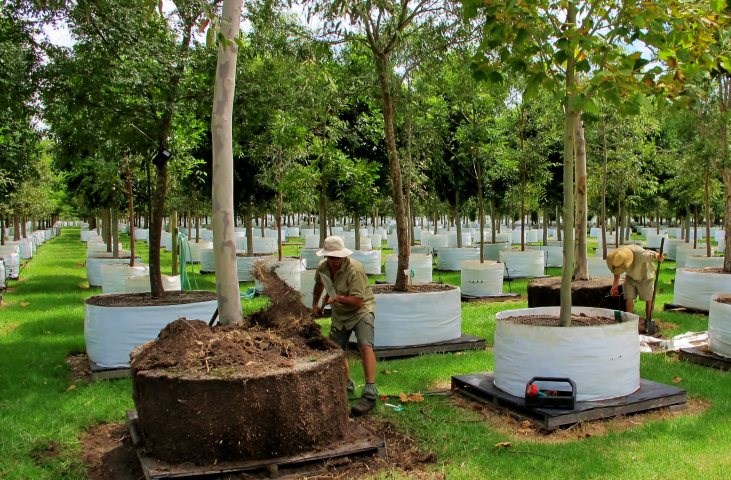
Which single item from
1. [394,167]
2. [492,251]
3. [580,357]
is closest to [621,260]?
[394,167]

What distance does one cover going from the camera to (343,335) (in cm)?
678

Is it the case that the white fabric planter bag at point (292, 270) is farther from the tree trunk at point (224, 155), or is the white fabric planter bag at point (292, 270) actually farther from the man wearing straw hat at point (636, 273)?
the tree trunk at point (224, 155)

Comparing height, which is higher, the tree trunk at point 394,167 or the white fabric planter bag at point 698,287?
the tree trunk at point 394,167

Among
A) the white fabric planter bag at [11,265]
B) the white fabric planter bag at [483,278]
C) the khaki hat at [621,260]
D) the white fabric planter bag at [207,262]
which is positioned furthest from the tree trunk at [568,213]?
the white fabric planter bag at [11,265]

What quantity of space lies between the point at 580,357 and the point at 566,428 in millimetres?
676

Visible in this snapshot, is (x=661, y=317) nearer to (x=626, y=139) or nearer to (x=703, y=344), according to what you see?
(x=703, y=344)

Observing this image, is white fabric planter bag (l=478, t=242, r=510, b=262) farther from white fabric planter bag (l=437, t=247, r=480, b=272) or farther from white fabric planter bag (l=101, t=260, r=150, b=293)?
white fabric planter bag (l=101, t=260, r=150, b=293)

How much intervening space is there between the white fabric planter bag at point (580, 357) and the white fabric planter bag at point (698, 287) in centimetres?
610

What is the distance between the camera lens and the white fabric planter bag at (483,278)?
47.3 ft

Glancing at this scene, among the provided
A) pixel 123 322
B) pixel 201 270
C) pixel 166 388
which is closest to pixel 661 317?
pixel 123 322

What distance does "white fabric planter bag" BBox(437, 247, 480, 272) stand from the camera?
20.6 meters

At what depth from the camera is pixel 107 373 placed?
768cm

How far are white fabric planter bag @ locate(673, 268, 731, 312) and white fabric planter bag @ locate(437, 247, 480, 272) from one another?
8830 millimetres

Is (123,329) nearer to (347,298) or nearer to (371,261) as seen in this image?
(347,298)
